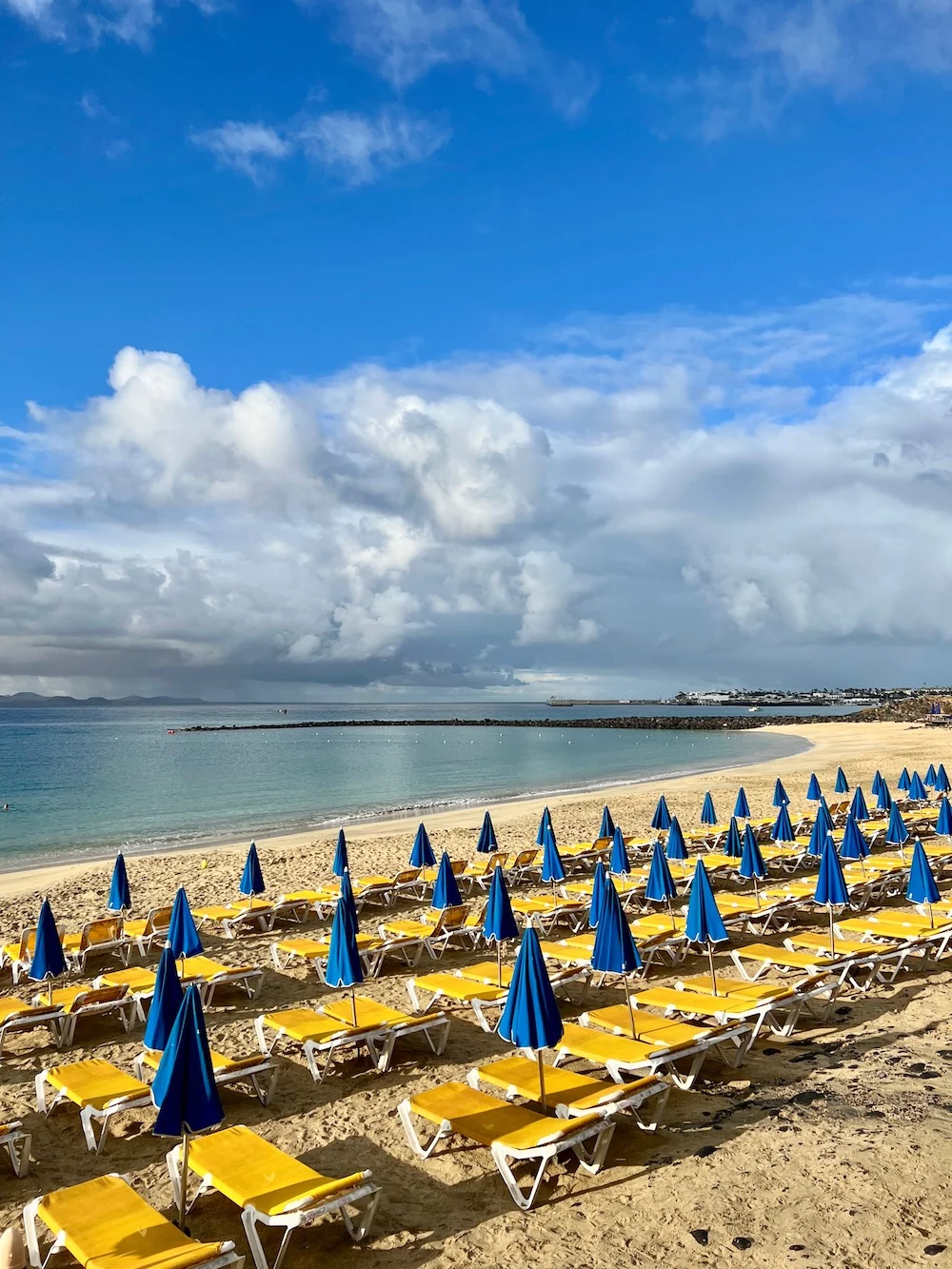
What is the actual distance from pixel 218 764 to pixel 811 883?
5151 centimetres

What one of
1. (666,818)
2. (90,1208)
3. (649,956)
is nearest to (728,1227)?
(90,1208)

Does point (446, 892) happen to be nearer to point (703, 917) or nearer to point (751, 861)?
point (703, 917)

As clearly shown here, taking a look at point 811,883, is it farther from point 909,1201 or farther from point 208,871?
point 208,871

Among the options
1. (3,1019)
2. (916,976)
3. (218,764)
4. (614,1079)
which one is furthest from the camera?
(218,764)

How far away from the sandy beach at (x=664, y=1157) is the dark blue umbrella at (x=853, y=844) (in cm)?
332

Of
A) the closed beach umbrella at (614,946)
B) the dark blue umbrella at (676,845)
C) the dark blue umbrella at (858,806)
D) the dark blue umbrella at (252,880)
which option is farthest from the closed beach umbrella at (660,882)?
the dark blue umbrella at (858,806)

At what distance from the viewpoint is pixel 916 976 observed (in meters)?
9.08

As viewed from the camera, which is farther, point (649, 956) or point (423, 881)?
point (423, 881)

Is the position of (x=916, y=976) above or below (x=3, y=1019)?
below

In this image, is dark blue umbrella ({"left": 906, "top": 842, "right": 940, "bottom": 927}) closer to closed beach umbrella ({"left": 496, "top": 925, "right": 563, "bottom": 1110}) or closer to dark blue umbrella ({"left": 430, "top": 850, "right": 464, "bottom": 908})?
dark blue umbrella ({"left": 430, "top": 850, "right": 464, "bottom": 908})

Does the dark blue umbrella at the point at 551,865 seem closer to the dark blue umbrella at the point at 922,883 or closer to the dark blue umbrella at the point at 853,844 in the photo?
the dark blue umbrella at the point at 853,844

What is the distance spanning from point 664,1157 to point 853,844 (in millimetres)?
8518

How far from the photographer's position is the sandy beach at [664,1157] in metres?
4.52

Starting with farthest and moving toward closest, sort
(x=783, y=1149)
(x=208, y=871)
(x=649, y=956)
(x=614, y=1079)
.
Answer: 1. (x=208, y=871)
2. (x=649, y=956)
3. (x=614, y=1079)
4. (x=783, y=1149)
